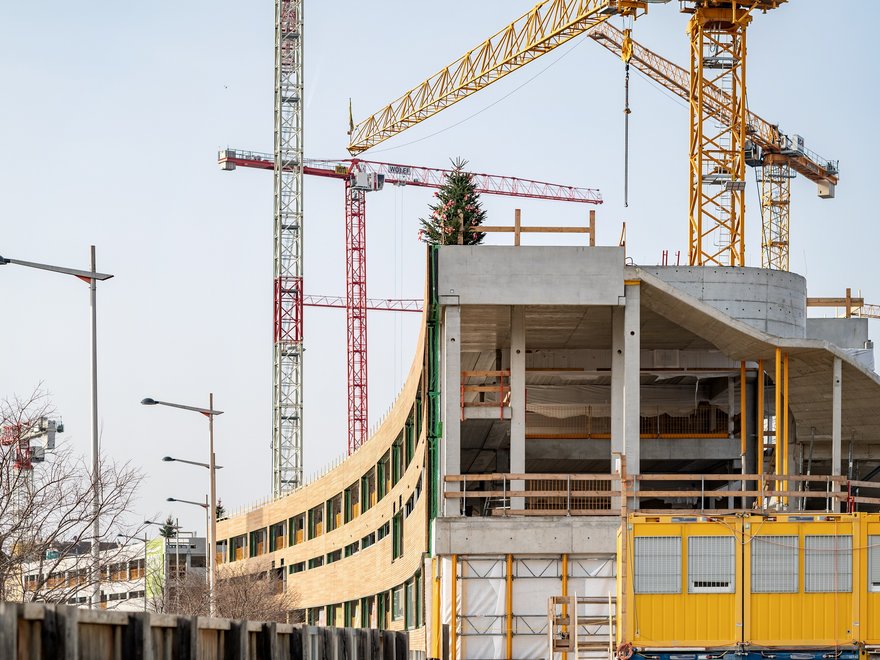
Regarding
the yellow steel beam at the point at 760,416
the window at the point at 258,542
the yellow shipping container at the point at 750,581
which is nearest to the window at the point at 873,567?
the yellow shipping container at the point at 750,581

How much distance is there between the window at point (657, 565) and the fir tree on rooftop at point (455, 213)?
24.7 metres

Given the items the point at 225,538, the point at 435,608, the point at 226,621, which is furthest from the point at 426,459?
the point at 225,538

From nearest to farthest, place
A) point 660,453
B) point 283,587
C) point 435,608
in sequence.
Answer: point 435,608 → point 660,453 → point 283,587

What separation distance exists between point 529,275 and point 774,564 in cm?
1278

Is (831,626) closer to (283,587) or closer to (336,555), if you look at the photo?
(336,555)

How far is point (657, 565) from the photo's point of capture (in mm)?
29547

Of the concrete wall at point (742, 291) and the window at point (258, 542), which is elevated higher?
the concrete wall at point (742, 291)

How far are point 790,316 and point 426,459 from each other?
34.5ft

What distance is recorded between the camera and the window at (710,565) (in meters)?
29.5

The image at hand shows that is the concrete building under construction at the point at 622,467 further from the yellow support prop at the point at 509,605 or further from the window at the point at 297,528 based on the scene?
the window at the point at 297,528

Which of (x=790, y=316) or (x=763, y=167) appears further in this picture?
(x=763, y=167)

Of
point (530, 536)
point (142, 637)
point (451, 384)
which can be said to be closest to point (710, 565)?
point (530, 536)

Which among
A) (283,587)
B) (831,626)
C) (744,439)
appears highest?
(744,439)

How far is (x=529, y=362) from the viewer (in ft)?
165
